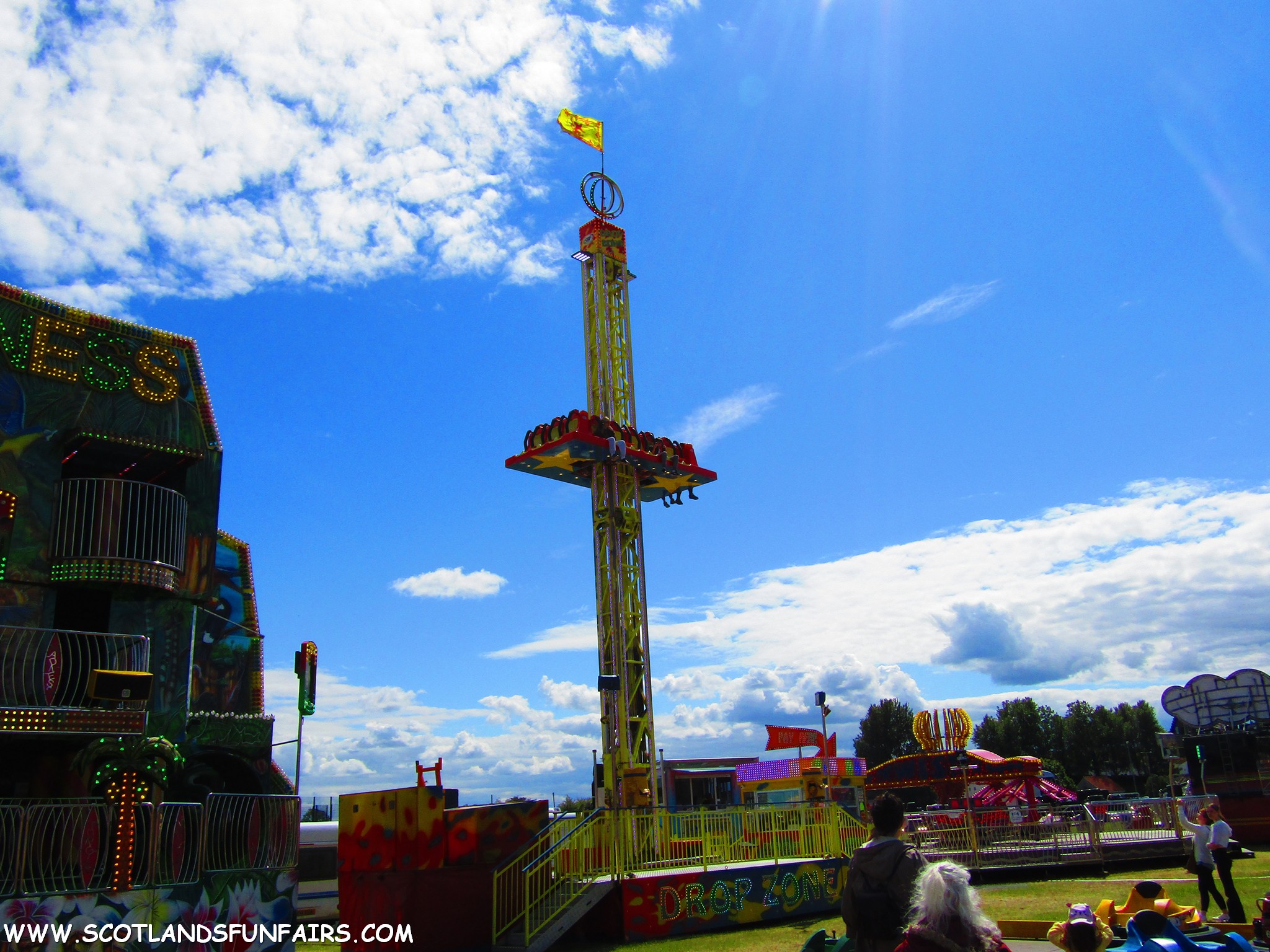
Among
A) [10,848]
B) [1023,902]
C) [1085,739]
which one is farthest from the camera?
[1085,739]

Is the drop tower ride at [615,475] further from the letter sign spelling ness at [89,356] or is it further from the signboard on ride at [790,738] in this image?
the signboard on ride at [790,738]

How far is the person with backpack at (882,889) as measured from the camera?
6121 mm

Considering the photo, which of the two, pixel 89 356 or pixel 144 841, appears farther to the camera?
pixel 89 356

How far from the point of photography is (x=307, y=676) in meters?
19.9

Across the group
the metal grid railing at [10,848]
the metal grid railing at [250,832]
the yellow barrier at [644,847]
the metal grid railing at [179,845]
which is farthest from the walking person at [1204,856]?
the metal grid railing at [10,848]

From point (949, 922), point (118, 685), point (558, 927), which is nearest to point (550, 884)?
point (558, 927)

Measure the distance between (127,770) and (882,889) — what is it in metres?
13.0

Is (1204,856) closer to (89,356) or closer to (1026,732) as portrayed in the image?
(89,356)

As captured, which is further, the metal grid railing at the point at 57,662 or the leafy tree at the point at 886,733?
the leafy tree at the point at 886,733

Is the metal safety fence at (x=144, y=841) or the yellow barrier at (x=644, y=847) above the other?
the metal safety fence at (x=144, y=841)

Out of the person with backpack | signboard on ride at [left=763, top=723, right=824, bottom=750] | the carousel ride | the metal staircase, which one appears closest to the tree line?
signboard on ride at [left=763, top=723, right=824, bottom=750]

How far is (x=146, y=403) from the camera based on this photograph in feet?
57.6

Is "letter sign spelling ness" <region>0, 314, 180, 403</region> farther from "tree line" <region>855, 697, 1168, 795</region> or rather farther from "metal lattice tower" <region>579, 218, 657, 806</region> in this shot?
"tree line" <region>855, 697, 1168, 795</region>

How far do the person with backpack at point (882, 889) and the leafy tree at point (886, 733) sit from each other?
8742 cm
